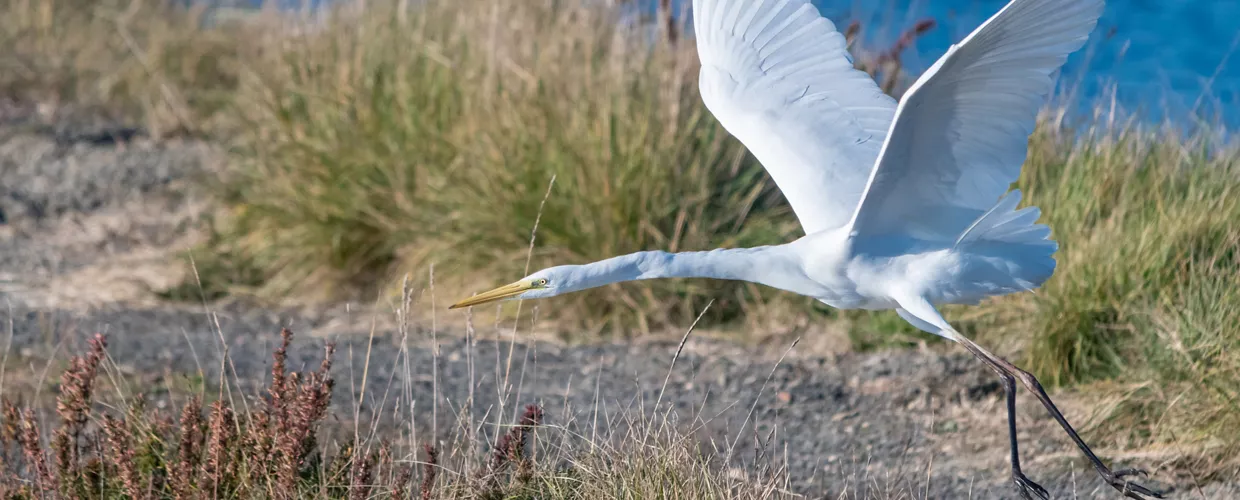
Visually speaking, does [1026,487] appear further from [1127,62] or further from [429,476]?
[1127,62]

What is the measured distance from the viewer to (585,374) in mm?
5000

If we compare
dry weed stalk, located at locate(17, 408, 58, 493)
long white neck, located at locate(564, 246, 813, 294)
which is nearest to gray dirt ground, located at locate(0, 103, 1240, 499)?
long white neck, located at locate(564, 246, 813, 294)

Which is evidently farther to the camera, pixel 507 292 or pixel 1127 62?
pixel 1127 62

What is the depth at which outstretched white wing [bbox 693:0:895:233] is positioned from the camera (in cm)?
361

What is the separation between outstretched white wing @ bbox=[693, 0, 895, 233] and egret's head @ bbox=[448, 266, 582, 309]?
0.87 metres

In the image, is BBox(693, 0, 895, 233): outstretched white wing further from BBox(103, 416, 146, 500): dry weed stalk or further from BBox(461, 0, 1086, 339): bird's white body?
BBox(103, 416, 146, 500): dry weed stalk

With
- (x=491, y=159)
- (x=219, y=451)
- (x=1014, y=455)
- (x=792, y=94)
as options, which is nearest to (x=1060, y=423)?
(x=1014, y=455)

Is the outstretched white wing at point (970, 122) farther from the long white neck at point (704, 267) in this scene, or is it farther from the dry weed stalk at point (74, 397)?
the dry weed stalk at point (74, 397)

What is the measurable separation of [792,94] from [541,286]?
114 cm

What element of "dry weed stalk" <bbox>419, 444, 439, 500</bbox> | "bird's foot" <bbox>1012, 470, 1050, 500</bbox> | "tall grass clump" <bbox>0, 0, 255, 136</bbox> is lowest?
"bird's foot" <bbox>1012, 470, 1050, 500</bbox>

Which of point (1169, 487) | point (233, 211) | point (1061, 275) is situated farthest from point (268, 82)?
point (1169, 487)

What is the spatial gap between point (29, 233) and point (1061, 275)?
230 inches

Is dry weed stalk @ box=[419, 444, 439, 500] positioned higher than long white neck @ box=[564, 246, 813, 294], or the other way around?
long white neck @ box=[564, 246, 813, 294]

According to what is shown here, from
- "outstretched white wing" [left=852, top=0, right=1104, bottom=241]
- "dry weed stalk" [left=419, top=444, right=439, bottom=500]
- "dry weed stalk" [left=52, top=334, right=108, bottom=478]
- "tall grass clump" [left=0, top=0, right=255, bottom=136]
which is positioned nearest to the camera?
"outstretched white wing" [left=852, top=0, right=1104, bottom=241]
